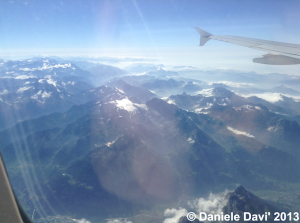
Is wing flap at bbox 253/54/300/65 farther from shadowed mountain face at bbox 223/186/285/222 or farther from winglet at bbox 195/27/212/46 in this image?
shadowed mountain face at bbox 223/186/285/222

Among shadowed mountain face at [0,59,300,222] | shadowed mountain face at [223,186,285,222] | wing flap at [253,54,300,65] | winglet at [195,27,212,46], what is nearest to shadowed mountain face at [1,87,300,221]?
shadowed mountain face at [0,59,300,222]

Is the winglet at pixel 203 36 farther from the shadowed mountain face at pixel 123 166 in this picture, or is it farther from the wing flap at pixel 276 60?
the shadowed mountain face at pixel 123 166

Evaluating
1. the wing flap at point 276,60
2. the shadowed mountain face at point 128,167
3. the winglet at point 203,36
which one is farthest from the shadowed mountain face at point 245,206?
the wing flap at point 276,60

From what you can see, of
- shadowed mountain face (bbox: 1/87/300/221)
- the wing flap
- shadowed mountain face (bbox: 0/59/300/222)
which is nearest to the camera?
the wing flap

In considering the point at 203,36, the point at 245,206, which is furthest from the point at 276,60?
the point at 245,206

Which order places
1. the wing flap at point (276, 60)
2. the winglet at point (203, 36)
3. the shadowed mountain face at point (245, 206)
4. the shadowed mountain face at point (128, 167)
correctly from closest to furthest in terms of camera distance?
the wing flap at point (276, 60)
the winglet at point (203, 36)
the shadowed mountain face at point (245, 206)
the shadowed mountain face at point (128, 167)

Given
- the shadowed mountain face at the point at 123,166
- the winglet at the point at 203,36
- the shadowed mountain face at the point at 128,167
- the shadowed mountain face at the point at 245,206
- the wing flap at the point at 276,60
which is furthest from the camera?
the shadowed mountain face at the point at 123,166

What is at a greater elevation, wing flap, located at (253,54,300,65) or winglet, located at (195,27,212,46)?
winglet, located at (195,27,212,46)

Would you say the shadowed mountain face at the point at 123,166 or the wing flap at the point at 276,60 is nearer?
the wing flap at the point at 276,60

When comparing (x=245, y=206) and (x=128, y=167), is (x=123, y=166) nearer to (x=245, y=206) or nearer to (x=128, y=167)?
(x=128, y=167)
